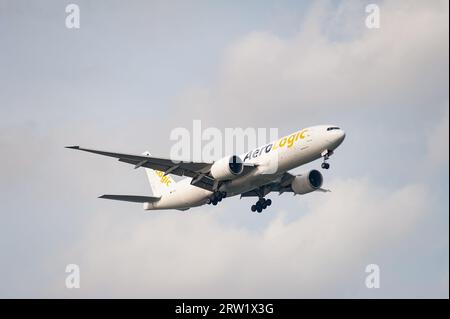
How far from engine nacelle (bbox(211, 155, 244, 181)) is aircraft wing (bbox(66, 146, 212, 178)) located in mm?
1692

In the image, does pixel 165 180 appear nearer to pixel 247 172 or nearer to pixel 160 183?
pixel 160 183

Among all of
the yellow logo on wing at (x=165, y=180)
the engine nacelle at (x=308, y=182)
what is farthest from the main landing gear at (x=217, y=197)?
the yellow logo on wing at (x=165, y=180)

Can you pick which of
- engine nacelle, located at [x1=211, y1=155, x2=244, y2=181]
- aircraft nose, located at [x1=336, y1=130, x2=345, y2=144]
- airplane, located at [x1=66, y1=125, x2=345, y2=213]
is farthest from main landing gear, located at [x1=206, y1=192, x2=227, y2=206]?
aircraft nose, located at [x1=336, y1=130, x2=345, y2=144]

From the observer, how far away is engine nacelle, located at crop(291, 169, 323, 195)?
68.1m

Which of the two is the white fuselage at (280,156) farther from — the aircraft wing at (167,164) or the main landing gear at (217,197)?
the aircraft wing at (167,164)

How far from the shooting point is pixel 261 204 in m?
70.1

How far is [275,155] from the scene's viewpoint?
201 feet

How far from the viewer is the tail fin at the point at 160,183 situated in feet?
233

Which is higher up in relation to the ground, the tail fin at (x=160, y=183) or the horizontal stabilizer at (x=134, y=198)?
the tail fin at (x=160, y=183)

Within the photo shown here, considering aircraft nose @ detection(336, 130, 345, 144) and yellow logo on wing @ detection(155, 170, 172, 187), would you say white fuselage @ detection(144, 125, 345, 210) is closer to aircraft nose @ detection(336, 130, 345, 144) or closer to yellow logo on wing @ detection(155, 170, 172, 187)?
aircraft nose @ detection(336, 130, 345, 144)

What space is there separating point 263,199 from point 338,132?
1220 centimetres

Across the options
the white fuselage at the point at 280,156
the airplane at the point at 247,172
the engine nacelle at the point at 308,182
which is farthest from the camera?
the engine nacelle at the point at 308,182
